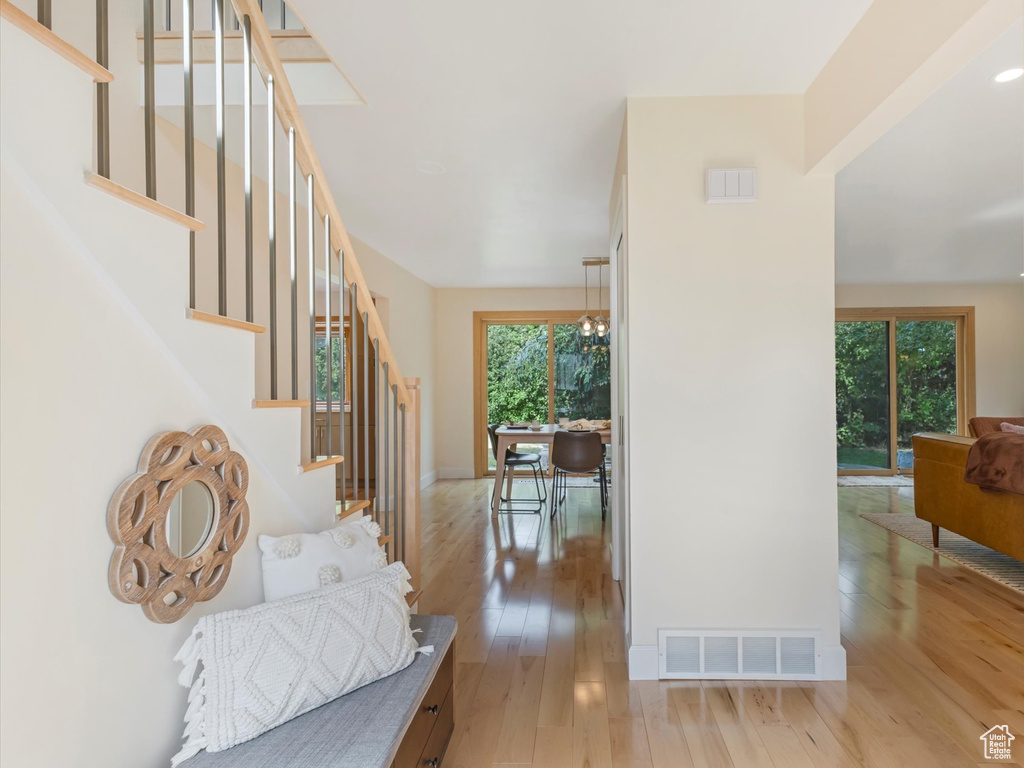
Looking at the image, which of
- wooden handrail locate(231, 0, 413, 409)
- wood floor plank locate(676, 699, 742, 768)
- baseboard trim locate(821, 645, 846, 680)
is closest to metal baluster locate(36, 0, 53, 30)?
wooden handrail locate(231, 0, 413, 409)

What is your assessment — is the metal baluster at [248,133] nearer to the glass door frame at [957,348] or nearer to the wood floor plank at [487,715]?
the wood floor plank at [487,715]

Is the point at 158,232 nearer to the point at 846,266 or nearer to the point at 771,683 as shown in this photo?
the point at 771,683

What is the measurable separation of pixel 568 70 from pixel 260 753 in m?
2.38

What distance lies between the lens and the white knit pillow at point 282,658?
129 cm

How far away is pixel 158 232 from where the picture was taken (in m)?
1.29

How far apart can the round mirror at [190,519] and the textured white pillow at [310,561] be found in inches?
8.5

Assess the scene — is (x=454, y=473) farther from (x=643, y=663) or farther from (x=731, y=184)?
(x=731, y=184)

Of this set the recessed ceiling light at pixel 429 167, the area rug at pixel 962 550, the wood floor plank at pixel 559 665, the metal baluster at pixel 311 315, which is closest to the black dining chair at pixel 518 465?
the wood floor plank at pixel 559 665

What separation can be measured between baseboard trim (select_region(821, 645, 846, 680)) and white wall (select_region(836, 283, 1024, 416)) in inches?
240

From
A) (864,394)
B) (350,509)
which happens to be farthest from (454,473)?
(350,509)

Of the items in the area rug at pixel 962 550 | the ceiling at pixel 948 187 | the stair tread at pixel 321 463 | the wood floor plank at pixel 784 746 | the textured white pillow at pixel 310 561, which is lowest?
the wood floor plank at pixel 784 746

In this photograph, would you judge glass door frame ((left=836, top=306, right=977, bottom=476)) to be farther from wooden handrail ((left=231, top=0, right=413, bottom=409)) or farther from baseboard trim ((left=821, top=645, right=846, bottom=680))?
wooden handrail ((left=231, top=0, right=413, bottom=409))

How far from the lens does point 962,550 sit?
14.2 ft

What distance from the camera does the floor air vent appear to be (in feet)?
8.27
